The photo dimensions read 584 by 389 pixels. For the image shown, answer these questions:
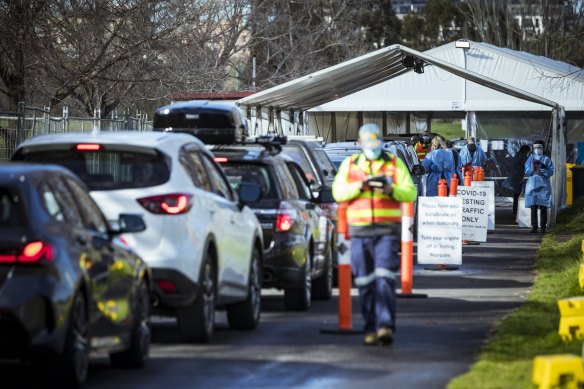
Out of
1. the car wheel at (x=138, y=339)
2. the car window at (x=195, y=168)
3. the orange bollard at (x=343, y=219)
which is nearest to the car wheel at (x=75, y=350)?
the car wheel at (x=138, y=339)

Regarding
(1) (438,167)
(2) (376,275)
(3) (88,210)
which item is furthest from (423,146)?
(3) (88,210)


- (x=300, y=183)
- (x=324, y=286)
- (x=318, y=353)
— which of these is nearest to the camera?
(x=318, y=353)

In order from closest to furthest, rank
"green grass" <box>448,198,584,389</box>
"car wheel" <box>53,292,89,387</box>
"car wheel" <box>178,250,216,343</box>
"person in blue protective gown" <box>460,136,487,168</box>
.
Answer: "car wheel" <box>53,292,89,387</box>
"green grass" <box>448,198,584,389</box>
"car wheel" <box>178,250,216,343</box>
"person in blue protective gown" <box>460,136,487,168</box>

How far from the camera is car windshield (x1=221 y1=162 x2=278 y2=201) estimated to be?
1591 cm

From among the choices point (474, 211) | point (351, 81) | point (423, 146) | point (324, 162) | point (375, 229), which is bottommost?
point (375, 229)

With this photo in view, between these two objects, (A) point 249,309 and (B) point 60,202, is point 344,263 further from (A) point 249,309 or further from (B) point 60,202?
(B) point 60,202

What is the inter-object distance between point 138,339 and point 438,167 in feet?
66.3

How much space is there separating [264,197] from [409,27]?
87.7 m

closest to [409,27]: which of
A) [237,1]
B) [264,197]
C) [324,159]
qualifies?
[237,1]

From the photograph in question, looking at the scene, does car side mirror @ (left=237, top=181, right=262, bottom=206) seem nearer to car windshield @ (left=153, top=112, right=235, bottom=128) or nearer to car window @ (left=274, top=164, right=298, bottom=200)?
car window @ (left=274, top=164, right=298, bottom=200)

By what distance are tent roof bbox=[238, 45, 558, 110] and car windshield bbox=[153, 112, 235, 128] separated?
10889 millimetres

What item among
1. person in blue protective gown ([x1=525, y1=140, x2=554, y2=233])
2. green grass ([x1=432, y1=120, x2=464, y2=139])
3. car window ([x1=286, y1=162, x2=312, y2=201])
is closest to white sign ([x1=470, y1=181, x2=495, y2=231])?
person in blue protective gown ([x1=525, y1=140, x2=554, y2=233])

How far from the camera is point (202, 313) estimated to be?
12680 millimetres

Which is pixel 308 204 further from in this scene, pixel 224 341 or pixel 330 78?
pixel 330 78
